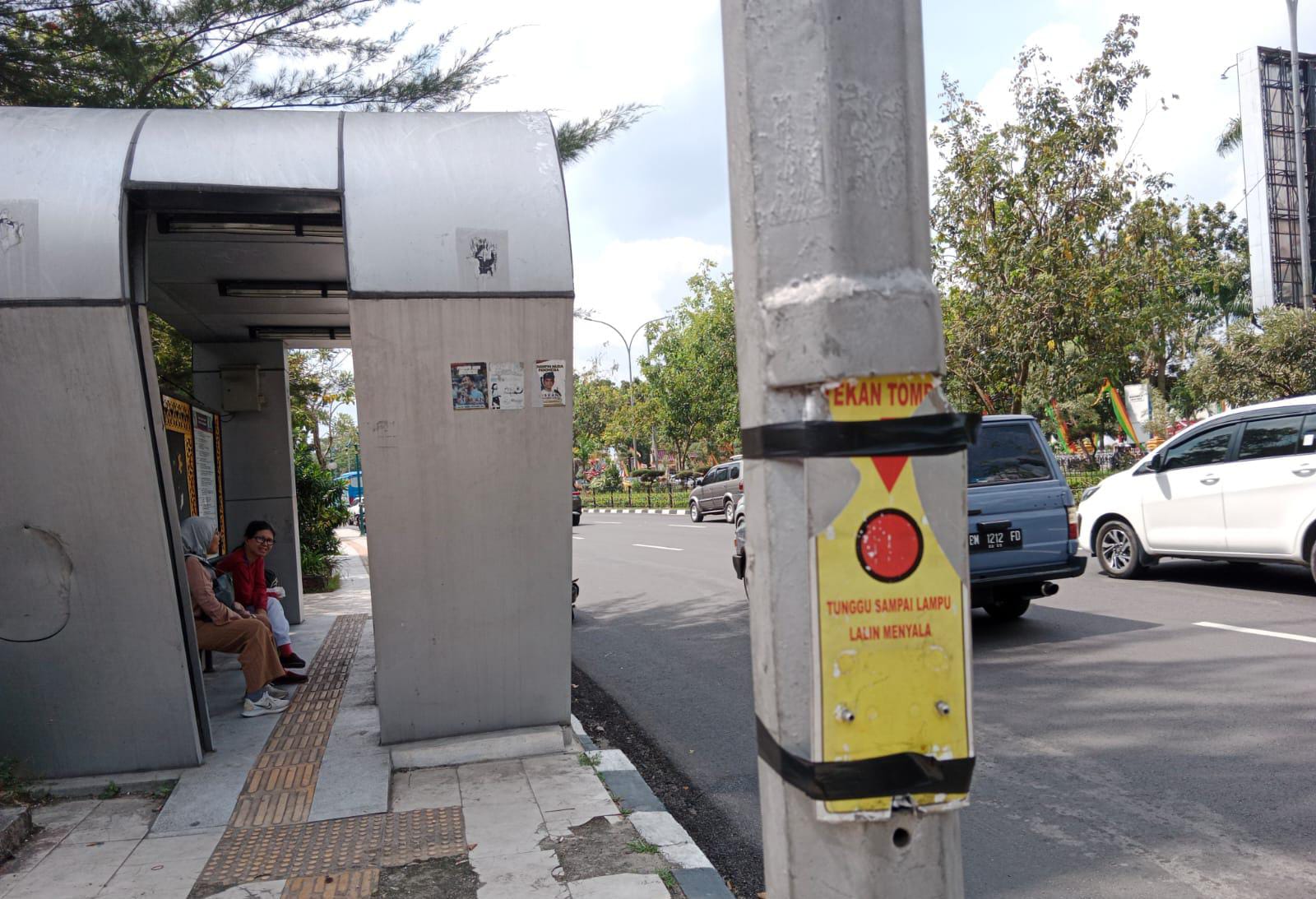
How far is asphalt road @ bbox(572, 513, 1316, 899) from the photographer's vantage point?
4137 mm

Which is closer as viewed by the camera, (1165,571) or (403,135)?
(403,135)

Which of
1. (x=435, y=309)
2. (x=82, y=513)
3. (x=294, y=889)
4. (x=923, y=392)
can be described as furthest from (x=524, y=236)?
(x=923, y=392)

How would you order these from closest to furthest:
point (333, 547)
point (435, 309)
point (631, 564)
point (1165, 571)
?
point (435, 309) → point (1165, 571) → point (333, 547) → point (631, 564)

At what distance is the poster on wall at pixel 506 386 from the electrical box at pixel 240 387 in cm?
490

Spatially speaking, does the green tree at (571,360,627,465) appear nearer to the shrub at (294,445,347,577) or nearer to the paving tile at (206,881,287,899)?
the shrub at (294,445,347,577)

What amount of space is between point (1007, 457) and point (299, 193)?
20.3 ft

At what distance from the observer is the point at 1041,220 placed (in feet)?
56.0

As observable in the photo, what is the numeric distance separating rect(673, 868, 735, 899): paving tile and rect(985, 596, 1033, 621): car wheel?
596cm

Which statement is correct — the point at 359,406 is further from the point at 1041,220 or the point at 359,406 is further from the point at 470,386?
the point at 1041,220

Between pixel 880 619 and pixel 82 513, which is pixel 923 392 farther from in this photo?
pixel 82 513

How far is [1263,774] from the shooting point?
4969mm

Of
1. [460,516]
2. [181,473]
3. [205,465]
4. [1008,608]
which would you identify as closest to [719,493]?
[1008,608]

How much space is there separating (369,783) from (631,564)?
11.8 m

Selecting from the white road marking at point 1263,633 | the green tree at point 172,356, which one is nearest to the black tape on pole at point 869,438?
the white road marking at point 1263,633
